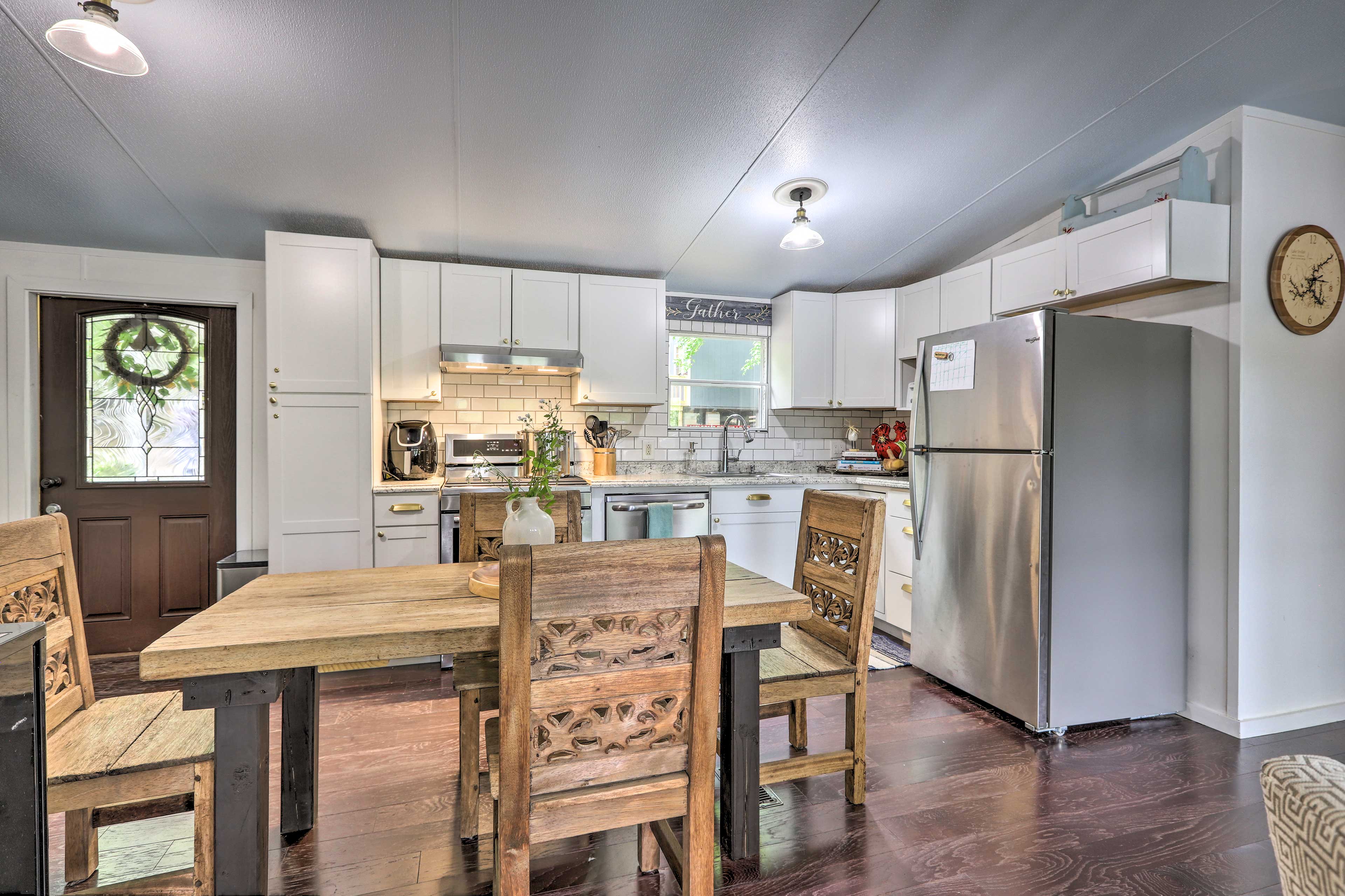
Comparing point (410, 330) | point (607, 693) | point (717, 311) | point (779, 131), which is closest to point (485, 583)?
point (607, 693)

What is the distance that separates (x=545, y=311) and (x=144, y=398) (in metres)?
2.28

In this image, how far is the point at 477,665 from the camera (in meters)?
1.89

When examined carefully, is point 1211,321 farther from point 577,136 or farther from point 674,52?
point 577,136

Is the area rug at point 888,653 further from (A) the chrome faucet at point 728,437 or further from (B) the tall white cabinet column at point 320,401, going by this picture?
(B) the tall white cabinet column at point 320,401

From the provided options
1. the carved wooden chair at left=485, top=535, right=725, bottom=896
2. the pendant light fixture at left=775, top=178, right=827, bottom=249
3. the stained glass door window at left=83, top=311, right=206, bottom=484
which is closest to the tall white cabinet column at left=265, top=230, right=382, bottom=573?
the stained glass door window at left=83, top=311, right=206, bottom=484

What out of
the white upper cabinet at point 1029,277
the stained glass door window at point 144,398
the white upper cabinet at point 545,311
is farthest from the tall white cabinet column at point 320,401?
the white upper cabinet at point 1029,277

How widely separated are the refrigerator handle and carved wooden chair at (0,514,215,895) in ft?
9.37

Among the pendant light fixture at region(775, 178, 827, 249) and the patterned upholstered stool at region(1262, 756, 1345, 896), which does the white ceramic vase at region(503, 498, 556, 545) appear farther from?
the pendant light fixture at region(775, 178, 827, 249)

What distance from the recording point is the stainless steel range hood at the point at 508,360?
11.9 ft

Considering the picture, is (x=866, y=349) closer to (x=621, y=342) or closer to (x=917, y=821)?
(x=621, y=342)

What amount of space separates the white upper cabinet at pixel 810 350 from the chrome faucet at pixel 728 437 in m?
0.37

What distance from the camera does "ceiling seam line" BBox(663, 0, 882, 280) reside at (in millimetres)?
2072

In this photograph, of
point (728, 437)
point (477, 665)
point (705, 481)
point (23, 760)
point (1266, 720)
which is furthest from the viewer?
point (728, 437)

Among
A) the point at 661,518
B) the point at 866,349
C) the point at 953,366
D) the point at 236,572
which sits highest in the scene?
the point at 866,349
